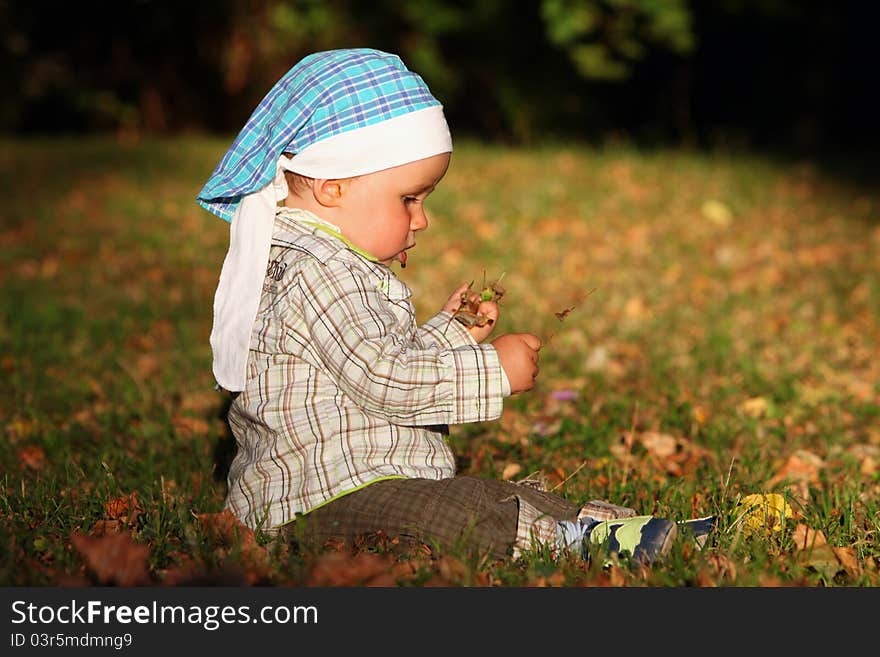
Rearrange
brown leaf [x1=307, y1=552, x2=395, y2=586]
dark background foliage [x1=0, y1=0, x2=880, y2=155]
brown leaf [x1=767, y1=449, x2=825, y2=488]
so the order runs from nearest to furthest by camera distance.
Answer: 1. brown leaf [x1=307, y1=552, x2=395, y2=586]
2. brown leaf [x1=767, y1=449, x2=825, y2=488]
3. dark background foliage [x1=0, y1=0, x2=880, y2=155]

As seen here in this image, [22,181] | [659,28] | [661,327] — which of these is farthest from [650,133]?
[661,327]

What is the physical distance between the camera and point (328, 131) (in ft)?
8.43

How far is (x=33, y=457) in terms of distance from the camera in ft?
12.1

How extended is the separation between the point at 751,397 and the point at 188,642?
2.98 meters

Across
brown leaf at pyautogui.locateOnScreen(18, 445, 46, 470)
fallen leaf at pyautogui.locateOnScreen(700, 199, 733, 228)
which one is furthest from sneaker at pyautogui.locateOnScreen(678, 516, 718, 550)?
fallen leaf at pyautogui.locateOnScreen(700, 199, 733, 228)

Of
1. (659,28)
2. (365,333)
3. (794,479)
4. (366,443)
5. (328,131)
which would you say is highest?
(659,28)

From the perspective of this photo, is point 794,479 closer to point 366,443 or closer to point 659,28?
point 366,443

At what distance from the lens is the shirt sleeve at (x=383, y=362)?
2496 millimetres

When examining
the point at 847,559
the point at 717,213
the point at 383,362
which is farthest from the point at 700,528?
the point at 717,213

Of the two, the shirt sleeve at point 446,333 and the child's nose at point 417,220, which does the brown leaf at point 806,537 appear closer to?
the shirt sleeve at point 446,333

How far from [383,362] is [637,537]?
2.37 feet

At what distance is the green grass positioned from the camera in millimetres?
2500

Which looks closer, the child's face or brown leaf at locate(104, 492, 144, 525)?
the child's face

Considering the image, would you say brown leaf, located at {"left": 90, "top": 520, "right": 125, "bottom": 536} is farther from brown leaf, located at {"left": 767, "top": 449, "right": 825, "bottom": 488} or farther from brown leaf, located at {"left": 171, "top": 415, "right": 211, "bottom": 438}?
brown leaf, located at {"left": 767, "top": 449, "right": 825, "bottom": 488}
